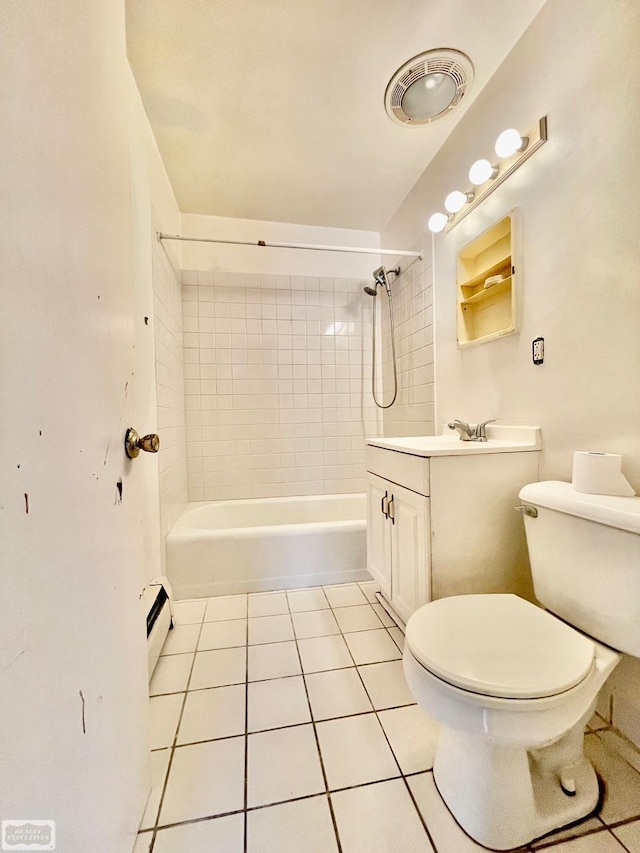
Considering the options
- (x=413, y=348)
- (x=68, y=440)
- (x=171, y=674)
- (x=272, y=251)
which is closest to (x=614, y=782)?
(x=171, y=674)

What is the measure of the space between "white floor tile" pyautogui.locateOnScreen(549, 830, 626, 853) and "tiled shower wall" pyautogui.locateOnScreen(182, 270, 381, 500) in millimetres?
1945

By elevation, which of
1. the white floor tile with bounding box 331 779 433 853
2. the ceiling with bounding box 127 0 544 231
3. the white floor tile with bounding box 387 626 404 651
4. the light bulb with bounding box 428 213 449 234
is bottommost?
the white floor tile with bounding box 331 779 433 853

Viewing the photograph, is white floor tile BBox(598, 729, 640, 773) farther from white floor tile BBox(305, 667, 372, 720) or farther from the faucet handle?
the faucet handle

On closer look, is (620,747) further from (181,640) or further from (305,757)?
(181,640)

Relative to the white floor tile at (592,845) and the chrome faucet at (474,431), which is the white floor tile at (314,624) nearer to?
the white floor tile at (592,845)

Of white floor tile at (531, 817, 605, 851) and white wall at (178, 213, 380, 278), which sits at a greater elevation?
white wall at (178, 213, 380, 278)

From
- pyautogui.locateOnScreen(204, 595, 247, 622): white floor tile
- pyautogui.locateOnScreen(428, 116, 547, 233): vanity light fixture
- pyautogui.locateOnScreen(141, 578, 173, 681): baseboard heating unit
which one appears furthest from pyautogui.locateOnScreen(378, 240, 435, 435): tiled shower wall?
pyautogui.locateOnScreen(141, 578, 173, 681): baseboard heating unit

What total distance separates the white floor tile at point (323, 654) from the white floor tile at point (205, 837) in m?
0.51

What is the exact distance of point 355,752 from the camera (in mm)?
952

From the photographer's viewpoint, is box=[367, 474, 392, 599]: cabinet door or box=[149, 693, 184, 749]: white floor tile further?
box=[367, 474, 392, 599]: cabinet door

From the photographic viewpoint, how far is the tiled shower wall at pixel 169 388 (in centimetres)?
177

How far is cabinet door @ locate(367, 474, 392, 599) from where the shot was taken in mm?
1484

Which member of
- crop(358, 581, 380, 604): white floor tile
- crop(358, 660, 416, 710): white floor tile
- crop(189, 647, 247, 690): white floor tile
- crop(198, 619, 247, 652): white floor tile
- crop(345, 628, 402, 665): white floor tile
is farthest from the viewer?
crop(358, 581, 380, 604): white floor tile

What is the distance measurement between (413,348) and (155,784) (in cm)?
215
